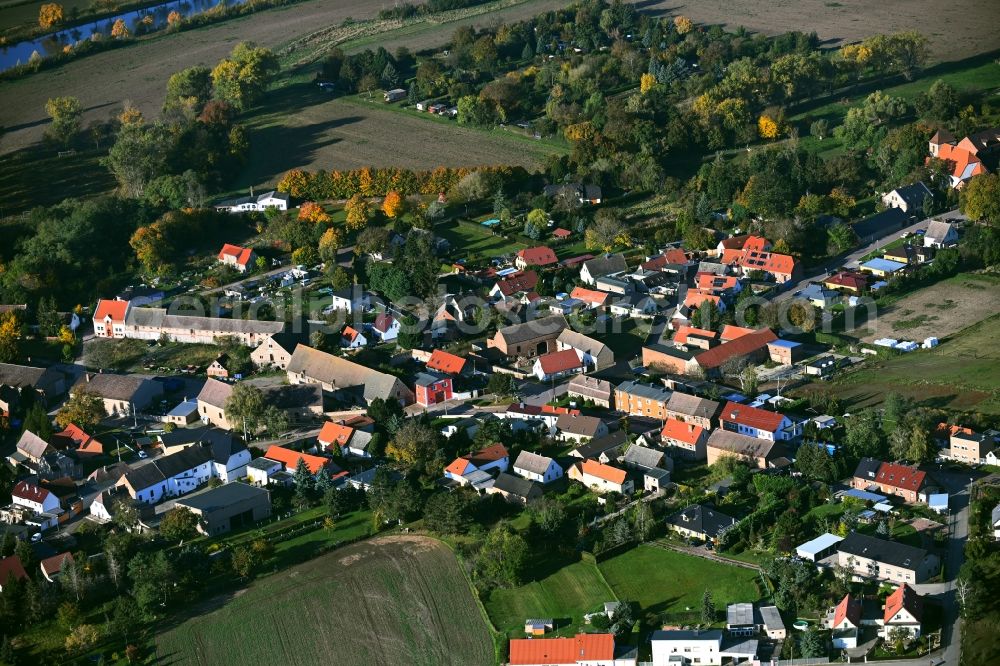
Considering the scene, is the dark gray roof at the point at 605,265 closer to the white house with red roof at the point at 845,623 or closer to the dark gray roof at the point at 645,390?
the dark gray roof at the point at 645,390

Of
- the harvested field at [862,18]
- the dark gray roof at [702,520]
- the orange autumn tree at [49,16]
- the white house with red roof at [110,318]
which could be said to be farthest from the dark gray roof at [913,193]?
the orange autumn tree at [49,16]

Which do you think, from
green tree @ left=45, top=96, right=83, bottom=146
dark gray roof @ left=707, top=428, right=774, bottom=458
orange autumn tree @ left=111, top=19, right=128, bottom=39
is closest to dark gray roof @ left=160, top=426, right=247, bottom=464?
dark gray roof @ left=707, top=428, right=774, bottom=458

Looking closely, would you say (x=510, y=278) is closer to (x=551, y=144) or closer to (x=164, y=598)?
(x=551, y=144)

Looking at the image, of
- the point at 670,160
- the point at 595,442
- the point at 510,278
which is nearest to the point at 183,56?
the point at 670,160

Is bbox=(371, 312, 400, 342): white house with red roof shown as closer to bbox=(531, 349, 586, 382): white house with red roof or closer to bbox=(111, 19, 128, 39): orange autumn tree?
bbox=(531, 349, 586, 382): white house with red roof

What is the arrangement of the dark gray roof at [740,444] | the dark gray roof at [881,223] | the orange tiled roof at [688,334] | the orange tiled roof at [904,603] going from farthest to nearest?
the dark gray roof at [881,223] < the orange tiled roof at [688,334] < the dark gray roof at [740,444] < the orange tiled roof at [904,603]

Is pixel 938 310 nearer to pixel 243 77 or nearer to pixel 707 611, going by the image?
pixel 707 611

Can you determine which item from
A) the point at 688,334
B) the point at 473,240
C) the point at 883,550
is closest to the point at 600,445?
the point at 688,334
